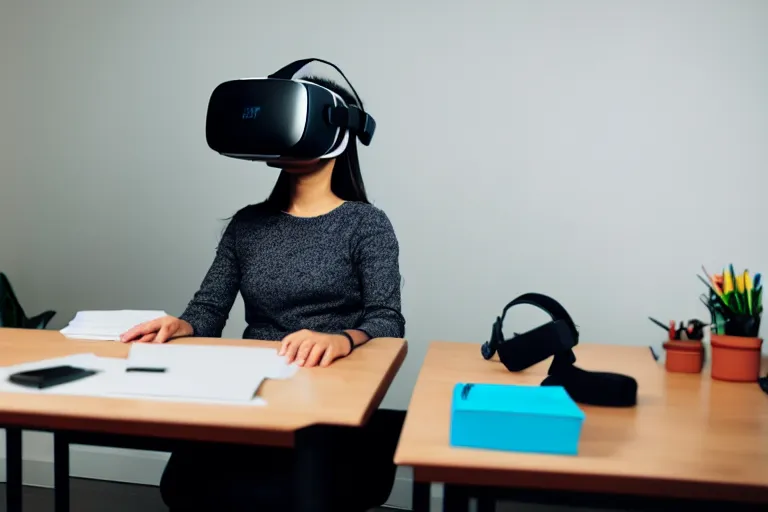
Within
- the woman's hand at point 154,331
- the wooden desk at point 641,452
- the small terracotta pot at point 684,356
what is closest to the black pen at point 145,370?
the woman's hand at point 154,331

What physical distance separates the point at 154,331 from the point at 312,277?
363 mm

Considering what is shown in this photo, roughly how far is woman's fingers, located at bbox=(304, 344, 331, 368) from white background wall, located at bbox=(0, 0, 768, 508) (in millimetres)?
1281

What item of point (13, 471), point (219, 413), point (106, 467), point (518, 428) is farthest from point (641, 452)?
point (106, 467)

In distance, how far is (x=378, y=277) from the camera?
1.53 m

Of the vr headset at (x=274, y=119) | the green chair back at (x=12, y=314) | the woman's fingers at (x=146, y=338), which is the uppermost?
the vr headset at (x=274, y=119)

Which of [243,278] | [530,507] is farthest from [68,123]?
[530,507]

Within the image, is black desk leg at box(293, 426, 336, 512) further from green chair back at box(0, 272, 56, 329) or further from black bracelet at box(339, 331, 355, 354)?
green chair back at box(0, 272, 56, 329)

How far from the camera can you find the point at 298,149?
1.27 metres

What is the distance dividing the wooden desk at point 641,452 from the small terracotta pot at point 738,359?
0.06 metres

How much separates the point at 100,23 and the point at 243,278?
1.48m

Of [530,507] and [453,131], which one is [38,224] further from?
Answer: [530,507]

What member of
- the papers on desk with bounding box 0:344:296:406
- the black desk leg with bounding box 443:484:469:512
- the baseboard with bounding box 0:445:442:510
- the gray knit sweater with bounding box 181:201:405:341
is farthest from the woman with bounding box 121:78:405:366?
the baseboard with bounding box 0:445:442:510

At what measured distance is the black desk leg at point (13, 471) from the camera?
5.09 feet

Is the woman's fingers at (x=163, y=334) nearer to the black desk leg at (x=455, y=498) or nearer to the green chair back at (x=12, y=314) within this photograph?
the black desk leg at (x=455, y=498)
